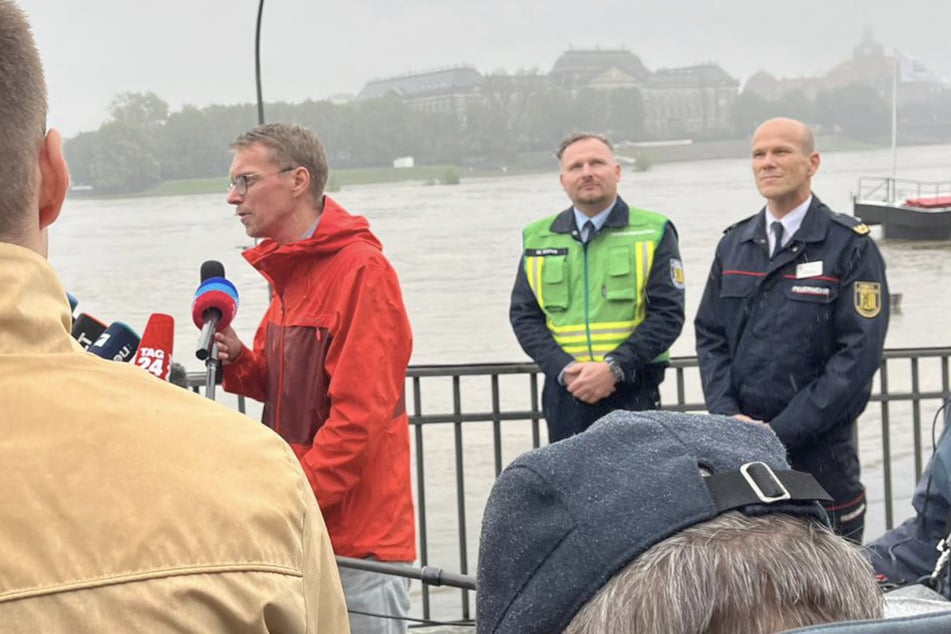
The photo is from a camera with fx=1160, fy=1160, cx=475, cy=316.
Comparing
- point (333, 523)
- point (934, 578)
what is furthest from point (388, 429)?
point (934, 578)

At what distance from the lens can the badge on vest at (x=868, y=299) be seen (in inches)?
134

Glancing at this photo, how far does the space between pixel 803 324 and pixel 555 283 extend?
902 mm

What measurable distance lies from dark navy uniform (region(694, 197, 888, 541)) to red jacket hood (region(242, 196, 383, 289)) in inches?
50.5

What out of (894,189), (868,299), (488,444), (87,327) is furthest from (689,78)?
(87,327)

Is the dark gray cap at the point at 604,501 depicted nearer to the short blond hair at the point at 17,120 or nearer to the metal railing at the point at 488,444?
the short blond hair at the point at 17,120

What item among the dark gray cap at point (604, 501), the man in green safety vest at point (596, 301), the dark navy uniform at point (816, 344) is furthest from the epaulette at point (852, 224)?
the dark gray cap at point (604, 501)

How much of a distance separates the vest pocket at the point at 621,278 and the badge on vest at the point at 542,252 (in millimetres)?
179

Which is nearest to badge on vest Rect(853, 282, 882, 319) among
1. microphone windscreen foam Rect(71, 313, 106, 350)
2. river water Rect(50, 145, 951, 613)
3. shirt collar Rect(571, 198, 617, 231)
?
shirt collar Rect(571, 198, 617, 231)

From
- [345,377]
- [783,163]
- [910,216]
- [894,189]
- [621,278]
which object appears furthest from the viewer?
[894,189]

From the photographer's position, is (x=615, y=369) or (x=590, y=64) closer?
(x=615, y=369)

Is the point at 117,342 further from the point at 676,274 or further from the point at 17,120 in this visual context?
the point at 676,274

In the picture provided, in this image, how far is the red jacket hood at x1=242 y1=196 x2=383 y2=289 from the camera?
284 cm

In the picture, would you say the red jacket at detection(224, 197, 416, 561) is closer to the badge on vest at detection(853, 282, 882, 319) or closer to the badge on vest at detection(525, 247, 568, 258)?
the badge on vest at detection(525, 247, 568, 258)

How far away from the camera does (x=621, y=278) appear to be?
3.92 meters
